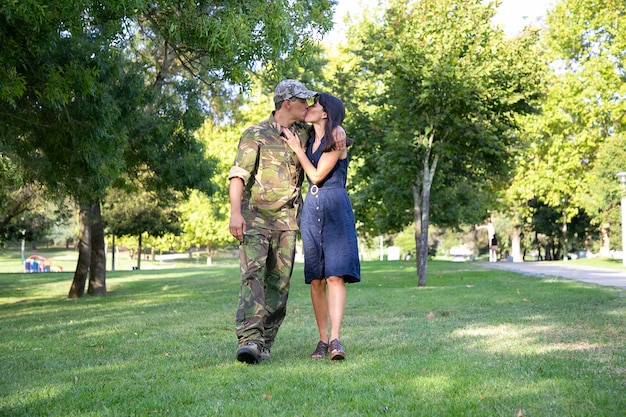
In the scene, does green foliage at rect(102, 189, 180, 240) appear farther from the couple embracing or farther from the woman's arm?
the woman's arm

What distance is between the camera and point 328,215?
6.01 m

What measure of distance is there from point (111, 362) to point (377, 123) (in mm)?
16278

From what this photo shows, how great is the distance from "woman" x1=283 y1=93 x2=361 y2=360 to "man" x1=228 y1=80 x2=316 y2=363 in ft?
0.42

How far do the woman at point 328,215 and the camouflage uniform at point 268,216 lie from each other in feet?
0.47

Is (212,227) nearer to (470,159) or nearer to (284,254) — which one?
(470,159)

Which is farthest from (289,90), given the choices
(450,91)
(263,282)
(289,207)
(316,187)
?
(450,91)

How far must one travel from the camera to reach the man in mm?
5883

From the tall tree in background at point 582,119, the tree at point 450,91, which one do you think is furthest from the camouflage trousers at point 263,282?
the tall tree in background at point 582,119

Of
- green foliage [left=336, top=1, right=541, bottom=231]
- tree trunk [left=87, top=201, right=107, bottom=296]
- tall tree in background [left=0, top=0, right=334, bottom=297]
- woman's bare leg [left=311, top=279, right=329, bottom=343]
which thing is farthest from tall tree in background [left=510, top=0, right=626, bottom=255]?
woman's bare leg [left=311, top=279, right=329, bottom=343]

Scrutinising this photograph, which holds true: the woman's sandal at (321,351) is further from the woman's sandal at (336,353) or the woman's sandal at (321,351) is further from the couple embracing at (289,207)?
the woman's sandal at (336,353)

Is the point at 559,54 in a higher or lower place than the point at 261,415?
higher

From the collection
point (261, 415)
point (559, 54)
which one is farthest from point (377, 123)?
point (559, 54)

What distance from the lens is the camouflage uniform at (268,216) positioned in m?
5.91

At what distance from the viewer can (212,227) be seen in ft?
177
